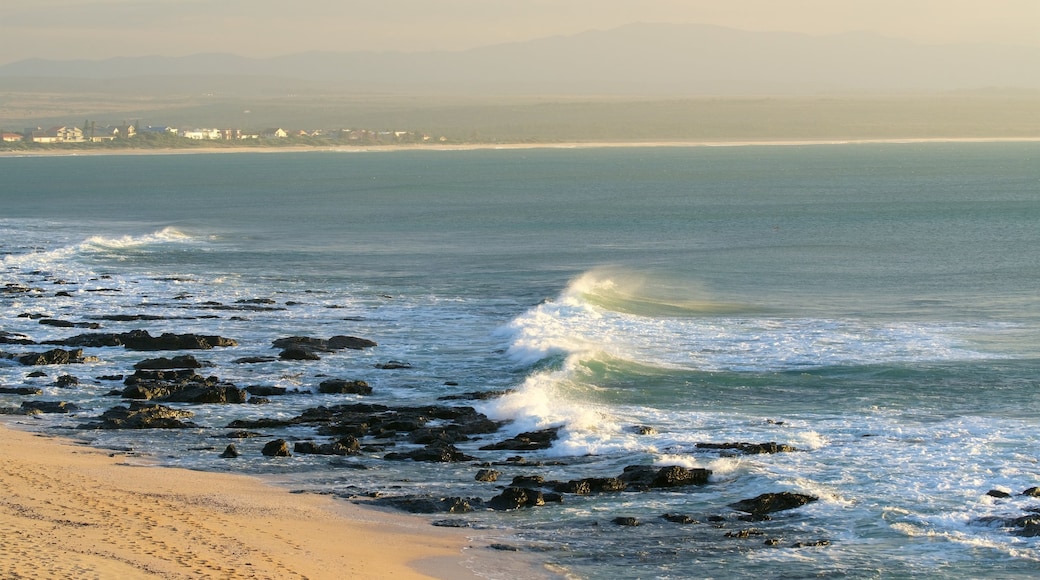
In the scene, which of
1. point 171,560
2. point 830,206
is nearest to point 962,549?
point 171,560

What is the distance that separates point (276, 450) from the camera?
23.2 metres

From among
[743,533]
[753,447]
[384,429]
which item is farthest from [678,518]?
[384,429]

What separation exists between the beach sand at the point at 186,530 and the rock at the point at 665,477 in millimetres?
3692

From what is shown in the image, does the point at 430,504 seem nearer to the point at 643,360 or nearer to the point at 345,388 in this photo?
the point at 345,388

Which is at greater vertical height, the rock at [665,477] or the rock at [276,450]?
the rock at [665,477]

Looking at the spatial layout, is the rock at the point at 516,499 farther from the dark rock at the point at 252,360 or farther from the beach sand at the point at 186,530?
the dark rock at the point at 252,360

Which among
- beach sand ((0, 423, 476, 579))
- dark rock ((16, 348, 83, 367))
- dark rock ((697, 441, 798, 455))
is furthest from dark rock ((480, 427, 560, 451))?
dark rock ((16, 348, 83, 367))

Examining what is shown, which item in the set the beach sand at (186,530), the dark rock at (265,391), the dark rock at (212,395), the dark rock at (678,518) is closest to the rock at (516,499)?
the beach sand at (186,530)

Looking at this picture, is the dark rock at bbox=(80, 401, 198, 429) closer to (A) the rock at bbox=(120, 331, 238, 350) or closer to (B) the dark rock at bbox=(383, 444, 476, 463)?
(B) the dark rock at bbox=(383, 444, 476, 463)

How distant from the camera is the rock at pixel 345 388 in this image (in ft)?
94.9

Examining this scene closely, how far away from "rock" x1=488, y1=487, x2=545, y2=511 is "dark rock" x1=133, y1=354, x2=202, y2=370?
13922mm

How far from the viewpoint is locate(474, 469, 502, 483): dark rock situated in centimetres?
2136

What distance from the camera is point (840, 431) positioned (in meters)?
24.2

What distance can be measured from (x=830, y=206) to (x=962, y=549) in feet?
266
